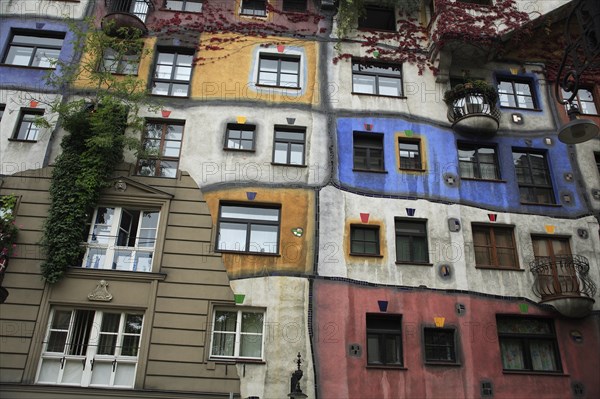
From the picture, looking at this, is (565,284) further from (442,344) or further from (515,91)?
(515,91)

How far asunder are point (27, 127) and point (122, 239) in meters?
5.39

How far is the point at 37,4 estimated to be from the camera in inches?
789

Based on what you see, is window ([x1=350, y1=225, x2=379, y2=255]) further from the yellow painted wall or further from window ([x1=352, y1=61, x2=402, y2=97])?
window ([x1=352, y1=61, x2=402, y2=97])

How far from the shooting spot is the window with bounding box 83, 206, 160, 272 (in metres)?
15.8

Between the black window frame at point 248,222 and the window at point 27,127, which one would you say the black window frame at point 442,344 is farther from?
the window at point 27,127

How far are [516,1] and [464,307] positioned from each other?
12.6 meters

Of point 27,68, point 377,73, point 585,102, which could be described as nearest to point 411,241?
point 377,73

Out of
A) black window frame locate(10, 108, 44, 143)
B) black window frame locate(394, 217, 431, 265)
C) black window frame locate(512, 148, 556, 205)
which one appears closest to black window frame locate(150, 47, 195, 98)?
black window frame locate(10, 108, 44, 143)

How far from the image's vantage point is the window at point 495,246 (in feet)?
55.6

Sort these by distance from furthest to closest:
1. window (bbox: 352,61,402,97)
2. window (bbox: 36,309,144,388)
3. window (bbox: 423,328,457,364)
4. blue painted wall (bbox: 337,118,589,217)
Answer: window (bbox: 352,61,402,97) < blue painted wall (bbox: 337,118,589,217) < window (bbox: 423,328,457,364) < window (bbox: 36,309,144,388)

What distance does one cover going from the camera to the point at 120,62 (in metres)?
18.8

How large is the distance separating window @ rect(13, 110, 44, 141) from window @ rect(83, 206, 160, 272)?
145 inches

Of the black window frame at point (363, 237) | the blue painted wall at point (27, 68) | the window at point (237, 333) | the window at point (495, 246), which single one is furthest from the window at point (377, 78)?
the blue painted wall at point (27, 68)

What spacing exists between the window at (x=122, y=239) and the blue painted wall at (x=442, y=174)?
6.29 metres
